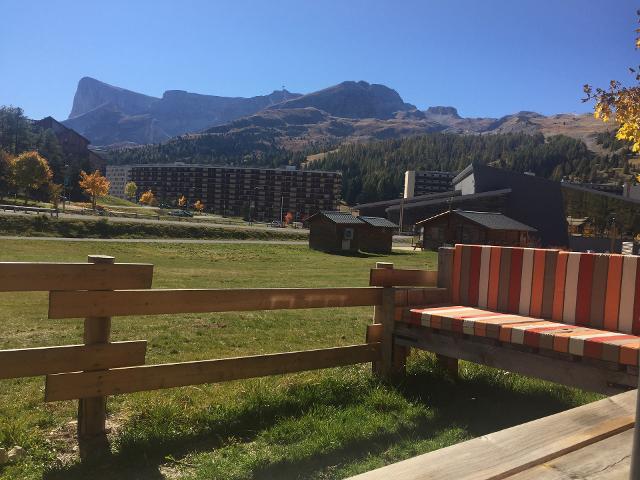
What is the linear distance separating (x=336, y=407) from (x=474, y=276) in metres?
2.12

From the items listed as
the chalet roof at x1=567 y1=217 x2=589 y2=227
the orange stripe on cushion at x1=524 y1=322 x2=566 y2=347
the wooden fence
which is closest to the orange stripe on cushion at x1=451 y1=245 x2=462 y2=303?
the orange stripe on cushion at x1=524 y1=322 x2=566 y2=347

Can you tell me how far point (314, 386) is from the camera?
531 cm

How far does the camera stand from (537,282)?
17.5ft

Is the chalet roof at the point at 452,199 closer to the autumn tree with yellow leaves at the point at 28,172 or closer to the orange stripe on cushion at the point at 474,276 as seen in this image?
the autumn tree with yellow leaves at the point at 28,172

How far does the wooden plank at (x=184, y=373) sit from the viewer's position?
12.5ft

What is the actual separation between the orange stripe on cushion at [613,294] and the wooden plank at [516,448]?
2.62m

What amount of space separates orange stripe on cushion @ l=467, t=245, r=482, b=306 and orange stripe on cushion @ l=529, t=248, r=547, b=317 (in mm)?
657

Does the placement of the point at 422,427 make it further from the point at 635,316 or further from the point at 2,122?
the point at 2,122

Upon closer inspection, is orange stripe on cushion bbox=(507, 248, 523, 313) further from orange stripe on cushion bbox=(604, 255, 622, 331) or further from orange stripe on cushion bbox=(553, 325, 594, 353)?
orange stripe on cushion bbox=(553, 325, 594, 353)

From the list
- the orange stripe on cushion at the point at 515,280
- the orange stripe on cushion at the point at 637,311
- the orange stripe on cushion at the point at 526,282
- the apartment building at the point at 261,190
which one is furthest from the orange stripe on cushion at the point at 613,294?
the apartment building at the point at 261,190

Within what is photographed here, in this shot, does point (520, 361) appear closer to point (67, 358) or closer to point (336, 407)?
point (336, 407)

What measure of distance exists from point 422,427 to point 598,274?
2.04 m

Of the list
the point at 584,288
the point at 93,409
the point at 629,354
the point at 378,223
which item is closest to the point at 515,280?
the point at 584,288

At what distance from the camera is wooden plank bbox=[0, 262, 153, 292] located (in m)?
3.62
